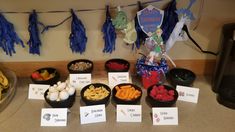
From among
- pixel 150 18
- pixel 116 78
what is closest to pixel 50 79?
pixel 116 78

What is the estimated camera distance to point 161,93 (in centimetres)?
101

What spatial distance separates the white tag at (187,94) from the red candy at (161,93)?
0.06m

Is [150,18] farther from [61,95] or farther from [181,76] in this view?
[61,95]

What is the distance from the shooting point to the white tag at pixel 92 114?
935 mm

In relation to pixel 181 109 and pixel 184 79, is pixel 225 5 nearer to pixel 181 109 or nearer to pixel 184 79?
pixel 184 79

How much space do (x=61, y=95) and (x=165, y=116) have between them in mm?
394

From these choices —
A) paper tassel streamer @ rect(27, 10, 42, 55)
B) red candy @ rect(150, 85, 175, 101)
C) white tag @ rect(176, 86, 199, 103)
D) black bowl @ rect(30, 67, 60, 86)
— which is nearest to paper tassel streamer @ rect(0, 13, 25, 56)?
paper tassel streamer @ rect(27, 10, 42, 55)

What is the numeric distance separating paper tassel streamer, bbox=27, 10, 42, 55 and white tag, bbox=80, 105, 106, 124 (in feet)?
1.29

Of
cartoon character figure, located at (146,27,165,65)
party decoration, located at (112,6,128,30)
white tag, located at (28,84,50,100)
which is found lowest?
white tag, located at (28,84,50,100)

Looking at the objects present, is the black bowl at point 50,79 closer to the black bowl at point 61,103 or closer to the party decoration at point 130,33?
the black bowl at point 61,103

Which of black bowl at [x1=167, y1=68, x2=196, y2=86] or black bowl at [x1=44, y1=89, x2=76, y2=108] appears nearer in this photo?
black bowl at [x1=44, y1=89, x2=76, y2=108]

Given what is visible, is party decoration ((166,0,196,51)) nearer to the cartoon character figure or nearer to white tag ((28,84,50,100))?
the cartoon character figure

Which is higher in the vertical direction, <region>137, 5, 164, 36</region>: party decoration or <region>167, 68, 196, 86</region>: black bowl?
<region>137, 5, 164, 36</region>: party decoration

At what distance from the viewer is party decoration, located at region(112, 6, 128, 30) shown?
1.07 metres
